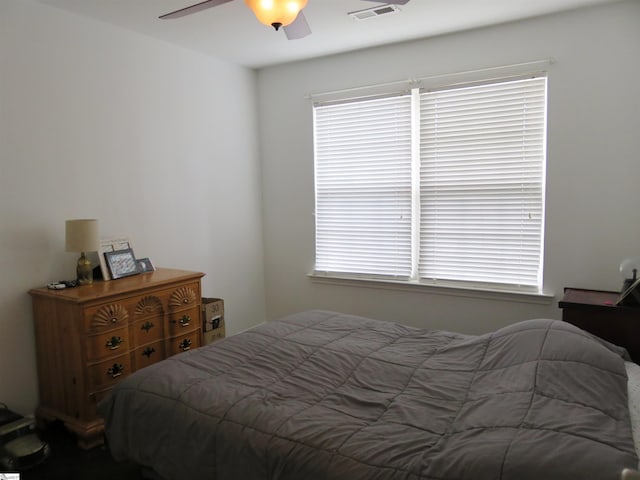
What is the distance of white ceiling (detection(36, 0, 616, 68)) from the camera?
2.93 meters

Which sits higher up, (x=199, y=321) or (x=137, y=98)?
(x=137, y=98)

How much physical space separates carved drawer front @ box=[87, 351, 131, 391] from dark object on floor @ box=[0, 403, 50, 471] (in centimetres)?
37

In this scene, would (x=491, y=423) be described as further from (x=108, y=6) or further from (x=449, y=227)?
(x=108, y=6)

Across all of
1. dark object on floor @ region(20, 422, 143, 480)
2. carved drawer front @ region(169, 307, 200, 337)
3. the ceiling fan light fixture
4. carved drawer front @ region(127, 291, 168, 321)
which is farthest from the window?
dark object on floor @ region(20, 422, 143, 480)

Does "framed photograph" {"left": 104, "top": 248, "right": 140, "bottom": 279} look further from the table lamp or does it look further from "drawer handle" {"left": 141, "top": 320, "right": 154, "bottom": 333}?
"drawer handle" {"left": 141, "top": 320, "right": 154, "bottom": 333}

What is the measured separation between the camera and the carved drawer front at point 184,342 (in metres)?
3.11

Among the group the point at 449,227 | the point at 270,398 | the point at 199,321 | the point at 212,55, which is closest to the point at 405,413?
the point at 270,398

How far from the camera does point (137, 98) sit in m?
3.41

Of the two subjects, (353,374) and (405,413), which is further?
(353,374)

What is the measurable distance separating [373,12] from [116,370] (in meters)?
2.83

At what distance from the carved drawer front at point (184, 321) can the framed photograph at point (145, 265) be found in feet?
1.46

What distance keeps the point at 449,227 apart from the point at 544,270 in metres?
0.76

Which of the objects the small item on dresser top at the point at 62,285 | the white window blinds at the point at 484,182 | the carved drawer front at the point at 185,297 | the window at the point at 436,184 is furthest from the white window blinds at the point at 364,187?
the small item on dresser top at the point at 62,285

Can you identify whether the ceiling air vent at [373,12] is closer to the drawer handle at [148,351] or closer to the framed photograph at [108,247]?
the framed photograph at [108,247]
